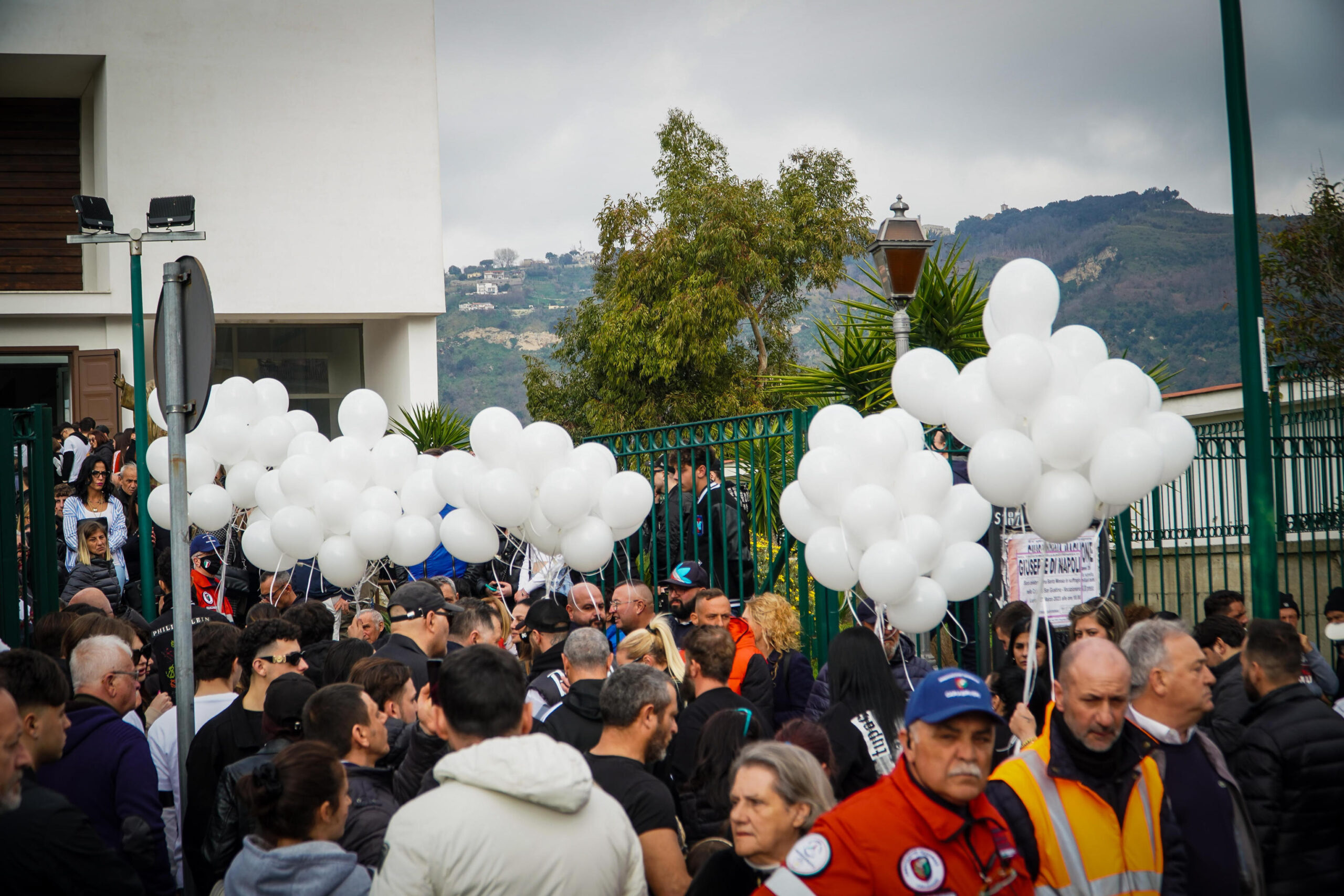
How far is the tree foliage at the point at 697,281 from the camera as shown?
30.8 metres

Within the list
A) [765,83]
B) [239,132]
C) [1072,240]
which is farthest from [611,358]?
[765,83]

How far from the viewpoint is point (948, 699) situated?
2951 mm

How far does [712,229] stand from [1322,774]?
28.1 metres

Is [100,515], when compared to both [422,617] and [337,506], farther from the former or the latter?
[422,617]

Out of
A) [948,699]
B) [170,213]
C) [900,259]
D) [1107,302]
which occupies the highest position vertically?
[1107,302]

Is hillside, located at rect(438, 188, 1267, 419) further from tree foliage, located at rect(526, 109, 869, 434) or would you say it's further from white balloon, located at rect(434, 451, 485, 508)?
white balloon, located at rect(434, 451, 485, 508)

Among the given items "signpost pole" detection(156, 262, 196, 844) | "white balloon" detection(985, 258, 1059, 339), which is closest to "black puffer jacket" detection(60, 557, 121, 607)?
"signpost pole" detection(156, 262, 196, 844)

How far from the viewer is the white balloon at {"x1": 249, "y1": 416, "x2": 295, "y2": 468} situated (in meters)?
7.98

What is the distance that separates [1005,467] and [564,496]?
101 inches

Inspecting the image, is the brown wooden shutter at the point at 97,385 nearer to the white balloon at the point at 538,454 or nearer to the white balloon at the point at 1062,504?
the white balloon at the point at 538,454

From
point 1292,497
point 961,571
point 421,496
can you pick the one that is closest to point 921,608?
point 961,571

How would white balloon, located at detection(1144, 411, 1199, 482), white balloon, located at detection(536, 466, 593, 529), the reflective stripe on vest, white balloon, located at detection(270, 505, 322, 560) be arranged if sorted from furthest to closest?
white balloon, located at detection(270, 505, 322, 560)
white balloon, located at detection(536, 466, 593, 529)
white balloon, located at detection(1144, 411, 1199, 482)
the reflective stripe on vest

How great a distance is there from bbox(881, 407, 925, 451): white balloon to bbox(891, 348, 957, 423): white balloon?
4.0 inches

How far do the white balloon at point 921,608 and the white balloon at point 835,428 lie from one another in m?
0.75
